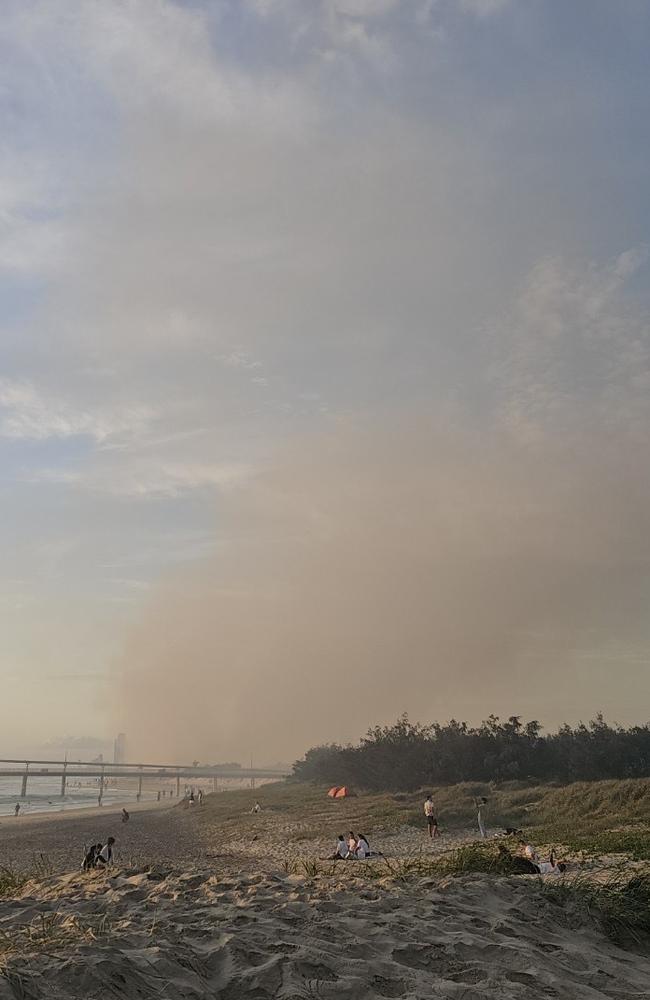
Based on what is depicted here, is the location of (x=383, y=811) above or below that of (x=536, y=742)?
below

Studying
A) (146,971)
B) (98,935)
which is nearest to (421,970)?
(146,971)

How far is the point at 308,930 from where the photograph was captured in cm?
677

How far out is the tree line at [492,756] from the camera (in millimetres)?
47219

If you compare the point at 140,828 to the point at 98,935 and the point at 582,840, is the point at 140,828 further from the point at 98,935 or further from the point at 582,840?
the point at 98,935

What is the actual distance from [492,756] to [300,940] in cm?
4901

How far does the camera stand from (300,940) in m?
6.42

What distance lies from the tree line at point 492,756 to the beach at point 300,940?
137ft

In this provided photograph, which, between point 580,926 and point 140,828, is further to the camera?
point 140,828

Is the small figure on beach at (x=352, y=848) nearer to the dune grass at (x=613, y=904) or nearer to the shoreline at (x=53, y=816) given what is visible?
the dune grass at (x=613, y=904)

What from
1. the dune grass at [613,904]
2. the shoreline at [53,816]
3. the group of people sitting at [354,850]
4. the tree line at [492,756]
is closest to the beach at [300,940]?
the dune grass at [613,904]

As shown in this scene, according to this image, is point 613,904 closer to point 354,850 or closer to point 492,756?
point 354,850

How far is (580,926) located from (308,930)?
3.33 metres

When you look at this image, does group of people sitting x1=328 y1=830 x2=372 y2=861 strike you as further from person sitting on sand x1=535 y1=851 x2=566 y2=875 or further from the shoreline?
the shoreline

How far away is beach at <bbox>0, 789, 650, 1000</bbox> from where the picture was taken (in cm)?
527
